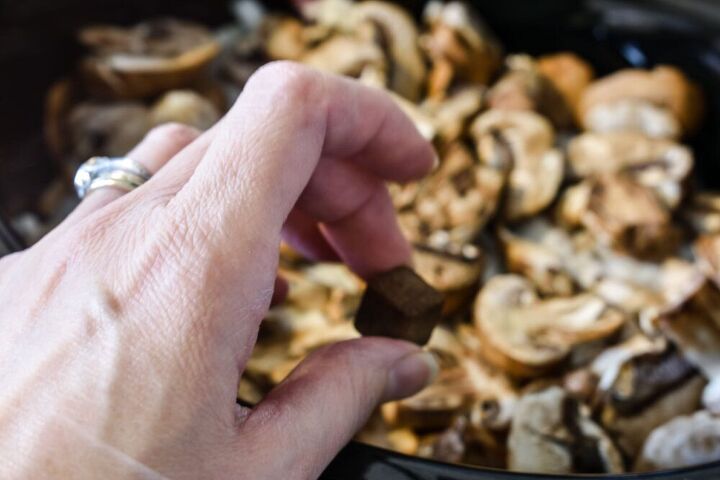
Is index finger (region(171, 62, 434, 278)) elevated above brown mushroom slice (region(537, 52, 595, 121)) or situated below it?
above

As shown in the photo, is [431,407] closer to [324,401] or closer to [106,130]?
[324,401]

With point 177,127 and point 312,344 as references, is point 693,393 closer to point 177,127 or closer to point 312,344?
point 312,344

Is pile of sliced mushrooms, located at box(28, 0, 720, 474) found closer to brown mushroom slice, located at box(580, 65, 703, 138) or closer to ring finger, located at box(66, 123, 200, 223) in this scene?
brown mushroom slice, located at box(580, 65, 703, 138)

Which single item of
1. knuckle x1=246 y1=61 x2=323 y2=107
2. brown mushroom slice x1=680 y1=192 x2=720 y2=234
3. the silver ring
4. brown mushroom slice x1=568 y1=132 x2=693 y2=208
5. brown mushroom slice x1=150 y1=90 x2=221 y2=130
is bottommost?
brown mushroom slice x1=680 y1=192 x2=720 y2=234

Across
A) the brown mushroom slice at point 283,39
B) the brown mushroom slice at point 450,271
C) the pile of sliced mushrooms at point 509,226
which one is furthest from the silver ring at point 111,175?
the brown mushroom slice at point 283,39

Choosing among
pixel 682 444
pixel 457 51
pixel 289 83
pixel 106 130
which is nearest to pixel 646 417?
pixel 682 444

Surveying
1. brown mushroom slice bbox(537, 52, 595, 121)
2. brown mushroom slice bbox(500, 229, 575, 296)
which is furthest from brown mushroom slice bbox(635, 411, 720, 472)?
brown mushroom slice bbox(537, 52, 595, 121)

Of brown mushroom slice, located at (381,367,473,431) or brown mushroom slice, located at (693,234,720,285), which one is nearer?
brown mushroom slice, located at (381,367,473,431)
